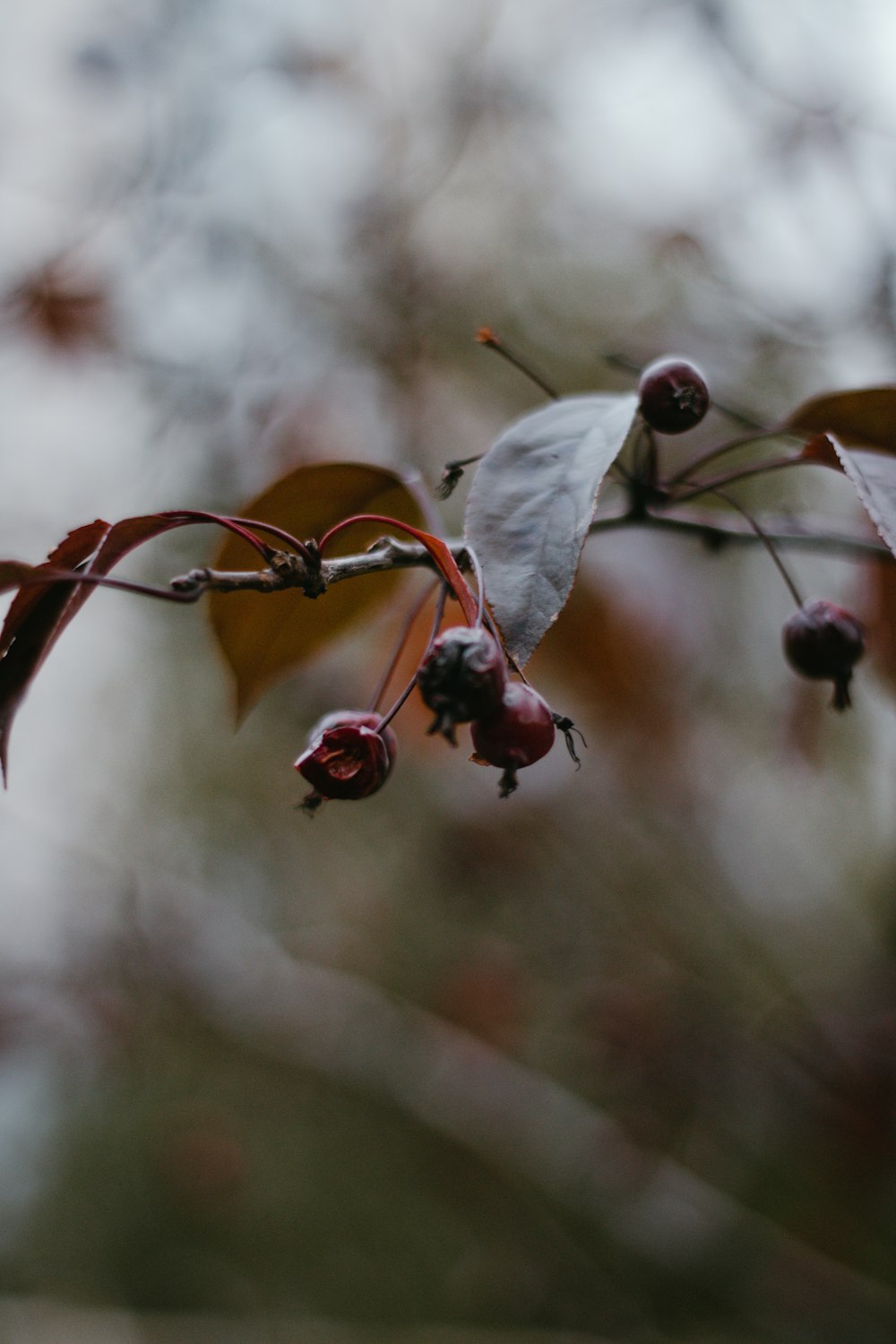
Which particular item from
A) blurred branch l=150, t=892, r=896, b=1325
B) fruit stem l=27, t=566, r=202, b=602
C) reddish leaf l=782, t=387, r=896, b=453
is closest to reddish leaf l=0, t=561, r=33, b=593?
fruit stem l=27, t=566, r=202, b=602

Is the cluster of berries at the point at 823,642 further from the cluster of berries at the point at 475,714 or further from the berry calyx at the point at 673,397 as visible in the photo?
the cluster of berries at the point at 475,714

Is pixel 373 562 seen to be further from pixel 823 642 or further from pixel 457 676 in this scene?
pixel 823 642

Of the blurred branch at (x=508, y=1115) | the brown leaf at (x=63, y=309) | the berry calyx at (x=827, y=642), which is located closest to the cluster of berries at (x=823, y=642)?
the berry calyx at (x=827, y=642)

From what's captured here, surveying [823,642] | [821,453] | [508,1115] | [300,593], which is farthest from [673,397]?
[508,1115]

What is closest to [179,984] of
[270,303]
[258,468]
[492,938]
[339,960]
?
[339,960]

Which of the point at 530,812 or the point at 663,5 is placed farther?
the point at 530,812

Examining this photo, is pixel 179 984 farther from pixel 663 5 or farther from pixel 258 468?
pixel 663 5

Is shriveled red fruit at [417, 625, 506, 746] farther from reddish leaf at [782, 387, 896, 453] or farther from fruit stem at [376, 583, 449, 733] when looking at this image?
reddish leaf at [782, 387, 896, 453]
